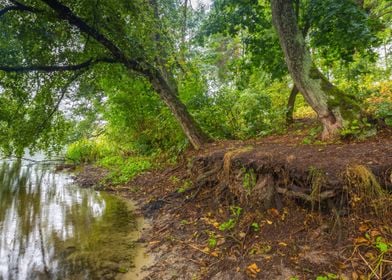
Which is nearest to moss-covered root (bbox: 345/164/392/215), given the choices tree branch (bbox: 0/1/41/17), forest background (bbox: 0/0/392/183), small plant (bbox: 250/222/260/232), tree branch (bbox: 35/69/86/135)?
small plant (bbox: 250/222/260/232)

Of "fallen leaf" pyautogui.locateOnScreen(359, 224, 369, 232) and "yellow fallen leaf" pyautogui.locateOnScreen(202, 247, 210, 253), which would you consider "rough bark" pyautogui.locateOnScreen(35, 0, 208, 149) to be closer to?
"yellow fallen leaf" pyautogui.locateOnScreen(202, 247, 210, 253)

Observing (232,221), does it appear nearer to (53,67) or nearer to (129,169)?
(53,67)

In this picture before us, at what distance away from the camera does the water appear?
12.7 feet

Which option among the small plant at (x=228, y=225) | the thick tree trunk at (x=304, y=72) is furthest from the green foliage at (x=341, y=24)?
the small plant at (x=228, y=225)

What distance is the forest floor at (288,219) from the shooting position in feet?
9.40

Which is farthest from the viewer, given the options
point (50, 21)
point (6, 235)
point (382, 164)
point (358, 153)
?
point (50, 21)

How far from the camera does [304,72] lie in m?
5.01

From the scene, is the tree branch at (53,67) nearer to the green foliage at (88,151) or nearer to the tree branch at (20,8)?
the tree branch at (20,8)

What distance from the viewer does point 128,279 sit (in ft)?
11.6

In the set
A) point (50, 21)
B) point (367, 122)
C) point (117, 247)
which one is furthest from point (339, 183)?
point (50, 21)

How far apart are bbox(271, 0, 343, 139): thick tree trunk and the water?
3.96 meters

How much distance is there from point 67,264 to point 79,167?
9948 millimetres

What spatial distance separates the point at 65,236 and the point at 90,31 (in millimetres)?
4221

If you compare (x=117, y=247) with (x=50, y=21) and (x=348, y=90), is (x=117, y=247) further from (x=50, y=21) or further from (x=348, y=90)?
(x=348, y=90)
